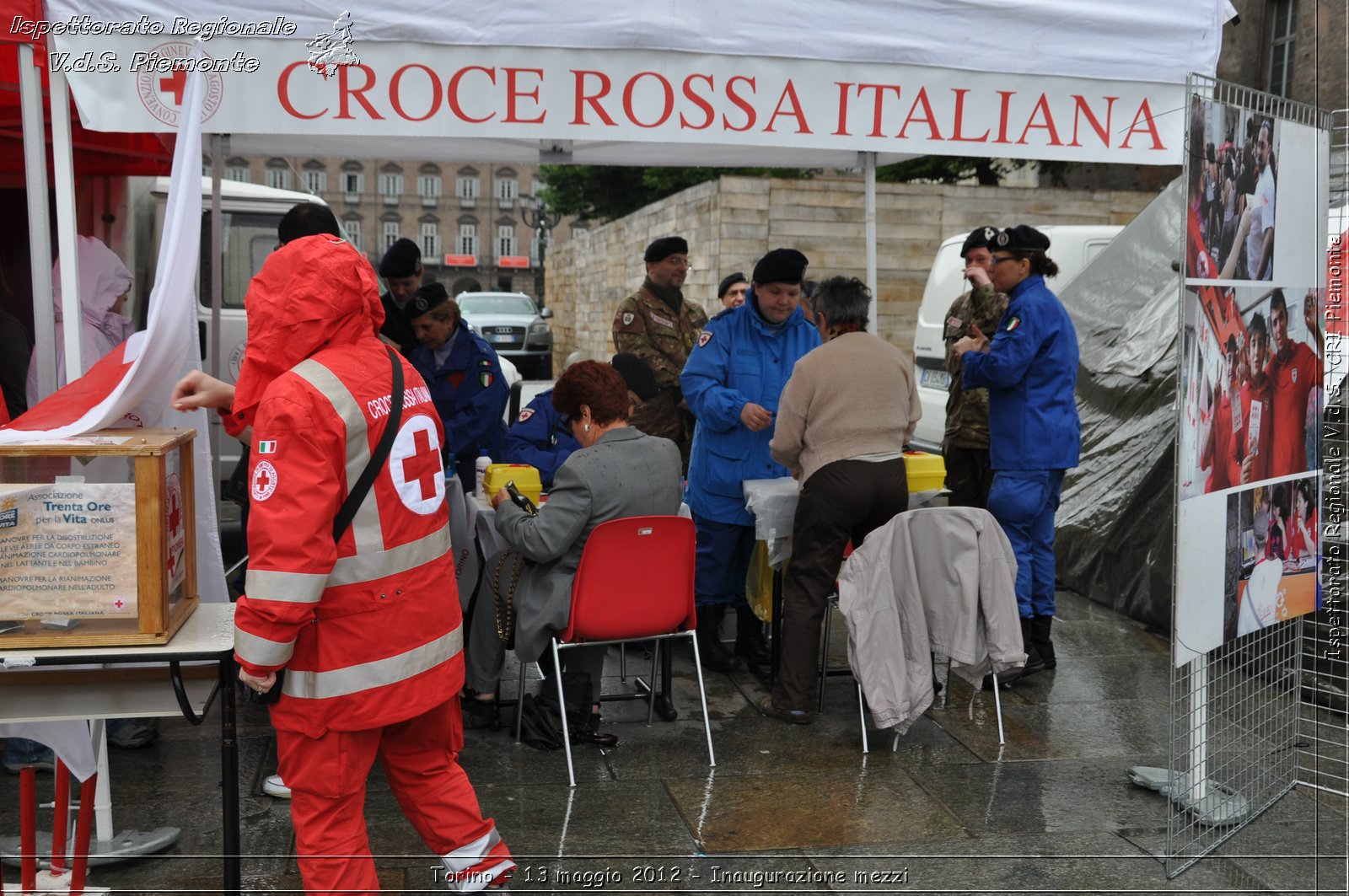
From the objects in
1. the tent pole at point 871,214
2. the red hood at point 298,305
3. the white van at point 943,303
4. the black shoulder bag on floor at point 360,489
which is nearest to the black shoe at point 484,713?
the black shoulder bag on floor at point 360,489

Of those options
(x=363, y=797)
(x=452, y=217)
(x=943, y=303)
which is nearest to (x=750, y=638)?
(x=363, y=797)

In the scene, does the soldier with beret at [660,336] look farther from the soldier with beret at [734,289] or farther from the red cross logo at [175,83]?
the red cross logo at [175,83]

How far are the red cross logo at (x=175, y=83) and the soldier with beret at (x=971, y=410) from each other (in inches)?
149

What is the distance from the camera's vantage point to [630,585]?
165 inches

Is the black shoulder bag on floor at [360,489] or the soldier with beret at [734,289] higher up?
the soldier with beret at [734,289]

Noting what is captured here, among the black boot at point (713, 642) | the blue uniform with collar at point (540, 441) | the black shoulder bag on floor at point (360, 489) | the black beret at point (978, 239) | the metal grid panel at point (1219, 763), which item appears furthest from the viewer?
the black beret at point (978, 239)

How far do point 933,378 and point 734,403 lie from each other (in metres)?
4.21

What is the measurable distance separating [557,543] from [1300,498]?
8.26 ft

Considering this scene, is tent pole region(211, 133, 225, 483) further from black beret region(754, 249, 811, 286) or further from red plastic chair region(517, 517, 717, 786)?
black beret region(754, 249, 811, 286)

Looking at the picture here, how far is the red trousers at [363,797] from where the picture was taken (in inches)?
107

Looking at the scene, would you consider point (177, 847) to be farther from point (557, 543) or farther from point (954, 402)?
point (954, 402)

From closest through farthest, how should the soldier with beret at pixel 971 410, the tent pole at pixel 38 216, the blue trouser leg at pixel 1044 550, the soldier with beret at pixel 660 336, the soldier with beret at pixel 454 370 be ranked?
the tent pole at pixel 38 216
the soldier with beret at pixel 454 370
the blue trouser leg at pixel 1044 550
the soldier with beret at pixel 971 410
the soldier with beret at pixel 660 336

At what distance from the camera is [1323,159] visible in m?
4.01

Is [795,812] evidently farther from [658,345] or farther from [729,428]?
[658,345]
